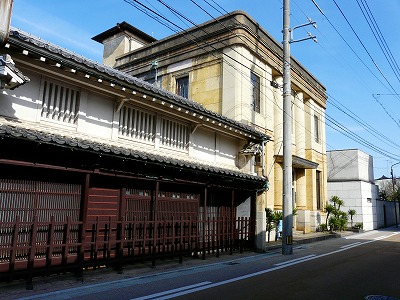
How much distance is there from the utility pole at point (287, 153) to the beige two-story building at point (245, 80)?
1.02 meters

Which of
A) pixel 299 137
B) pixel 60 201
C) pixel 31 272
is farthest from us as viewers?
pixel 299 137

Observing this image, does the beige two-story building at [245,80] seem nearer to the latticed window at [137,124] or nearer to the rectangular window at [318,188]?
the rectangular window at [318,188]

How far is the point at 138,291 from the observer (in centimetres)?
773

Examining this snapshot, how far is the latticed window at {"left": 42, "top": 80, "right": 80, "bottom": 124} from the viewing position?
9.41m

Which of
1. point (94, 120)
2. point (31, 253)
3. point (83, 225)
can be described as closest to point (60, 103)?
point (94, 120)

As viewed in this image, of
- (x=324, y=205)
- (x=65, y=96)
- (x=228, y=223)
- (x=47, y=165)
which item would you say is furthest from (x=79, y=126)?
(x=324, y=205)

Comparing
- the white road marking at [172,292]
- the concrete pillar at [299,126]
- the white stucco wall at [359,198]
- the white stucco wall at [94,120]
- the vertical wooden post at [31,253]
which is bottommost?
the white road marking at [172,292]

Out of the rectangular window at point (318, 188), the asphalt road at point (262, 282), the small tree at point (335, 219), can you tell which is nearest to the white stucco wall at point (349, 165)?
the small tree at point (335, 219)

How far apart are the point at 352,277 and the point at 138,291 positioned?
608 centimetres

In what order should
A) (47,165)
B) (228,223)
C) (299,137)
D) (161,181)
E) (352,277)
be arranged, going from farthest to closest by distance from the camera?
(299,137) < (228,223) < (161,181) < (352,277) < (47,165)

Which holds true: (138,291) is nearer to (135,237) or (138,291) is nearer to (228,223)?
(135,237)

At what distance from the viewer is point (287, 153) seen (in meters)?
15.6

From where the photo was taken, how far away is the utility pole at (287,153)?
14906 mm

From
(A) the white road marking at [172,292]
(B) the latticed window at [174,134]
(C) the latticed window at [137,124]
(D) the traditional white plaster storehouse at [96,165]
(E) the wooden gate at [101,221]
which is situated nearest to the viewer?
(A) the white road marking at [172,292]
